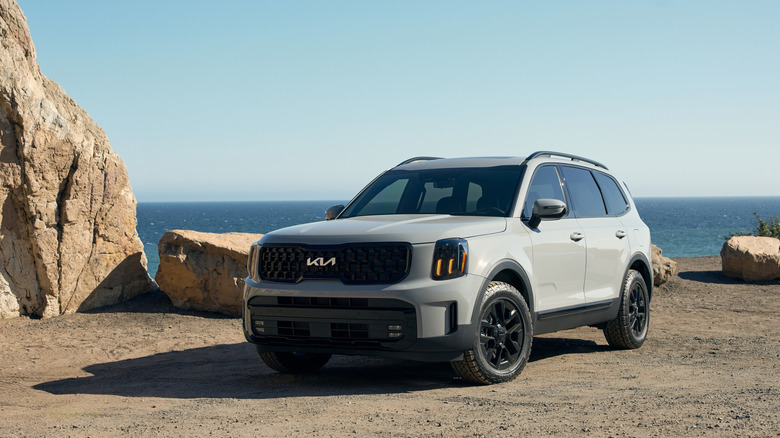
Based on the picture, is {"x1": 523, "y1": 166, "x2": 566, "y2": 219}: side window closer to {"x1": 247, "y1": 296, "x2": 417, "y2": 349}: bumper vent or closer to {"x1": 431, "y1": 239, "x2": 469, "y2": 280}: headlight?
{"x1": 431, "y1": 239, "x2": 469, "y2": 280}: headlight

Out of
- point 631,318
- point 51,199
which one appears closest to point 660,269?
point 631,318

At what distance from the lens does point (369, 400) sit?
19.9 ft

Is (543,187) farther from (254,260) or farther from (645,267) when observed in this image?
(254,260)

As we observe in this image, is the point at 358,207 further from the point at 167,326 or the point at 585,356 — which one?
the point at 167,326

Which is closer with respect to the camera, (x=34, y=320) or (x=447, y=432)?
(x=447, y=432)

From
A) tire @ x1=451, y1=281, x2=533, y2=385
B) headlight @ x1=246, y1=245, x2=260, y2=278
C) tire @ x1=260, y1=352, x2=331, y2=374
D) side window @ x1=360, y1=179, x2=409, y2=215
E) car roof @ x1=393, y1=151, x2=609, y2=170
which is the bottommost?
tire @ x1=260, y1=352, x2=331, y2=374

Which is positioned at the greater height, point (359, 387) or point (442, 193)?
point (442, 193)

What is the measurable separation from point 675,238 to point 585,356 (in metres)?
52.2

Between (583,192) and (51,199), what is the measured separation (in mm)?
7305

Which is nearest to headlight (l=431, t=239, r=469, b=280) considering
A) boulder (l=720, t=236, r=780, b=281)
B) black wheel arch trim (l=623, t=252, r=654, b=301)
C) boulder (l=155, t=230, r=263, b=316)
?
black wheel arch trim (l=623, t=252, r=654, b=301)

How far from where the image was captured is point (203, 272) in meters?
11.7

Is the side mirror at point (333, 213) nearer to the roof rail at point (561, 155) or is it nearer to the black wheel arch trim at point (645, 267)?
the roof rail at point (561, 155)

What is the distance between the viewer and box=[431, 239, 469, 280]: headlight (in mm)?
6152

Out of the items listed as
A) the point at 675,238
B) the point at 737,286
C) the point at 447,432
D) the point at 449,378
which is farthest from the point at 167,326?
the point at 675,238
